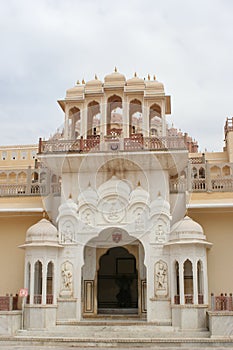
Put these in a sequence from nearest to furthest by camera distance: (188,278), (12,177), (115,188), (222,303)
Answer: (222,303)
(188,278)
(115,188)
(12,177)

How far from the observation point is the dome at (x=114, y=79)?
15.5 meters

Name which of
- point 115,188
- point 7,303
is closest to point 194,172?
point 115,188

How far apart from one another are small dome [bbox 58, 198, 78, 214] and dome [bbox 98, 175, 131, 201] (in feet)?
2.76

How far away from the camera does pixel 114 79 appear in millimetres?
15586

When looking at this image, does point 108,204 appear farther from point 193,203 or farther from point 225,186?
point 225,186

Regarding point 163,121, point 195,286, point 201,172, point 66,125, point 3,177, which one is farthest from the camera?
point 3,177

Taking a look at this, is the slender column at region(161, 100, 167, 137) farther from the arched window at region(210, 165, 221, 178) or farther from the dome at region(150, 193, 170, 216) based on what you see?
the arched window at region(210, 165, 221, 178)

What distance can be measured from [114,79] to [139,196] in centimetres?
413

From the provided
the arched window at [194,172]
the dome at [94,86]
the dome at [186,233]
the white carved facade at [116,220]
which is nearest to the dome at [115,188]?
the white carved facade at [116,220]

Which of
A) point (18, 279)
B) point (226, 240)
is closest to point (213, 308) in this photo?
point (226, 240)

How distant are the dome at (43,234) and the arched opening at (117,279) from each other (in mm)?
4547

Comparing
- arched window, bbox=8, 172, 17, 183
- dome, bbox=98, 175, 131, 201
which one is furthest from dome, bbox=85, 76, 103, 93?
arched window, bbox=8, 172, 17, 183

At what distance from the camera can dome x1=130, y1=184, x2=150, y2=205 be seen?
14000 mm

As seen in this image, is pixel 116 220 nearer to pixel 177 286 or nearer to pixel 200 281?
pixel 177 286
